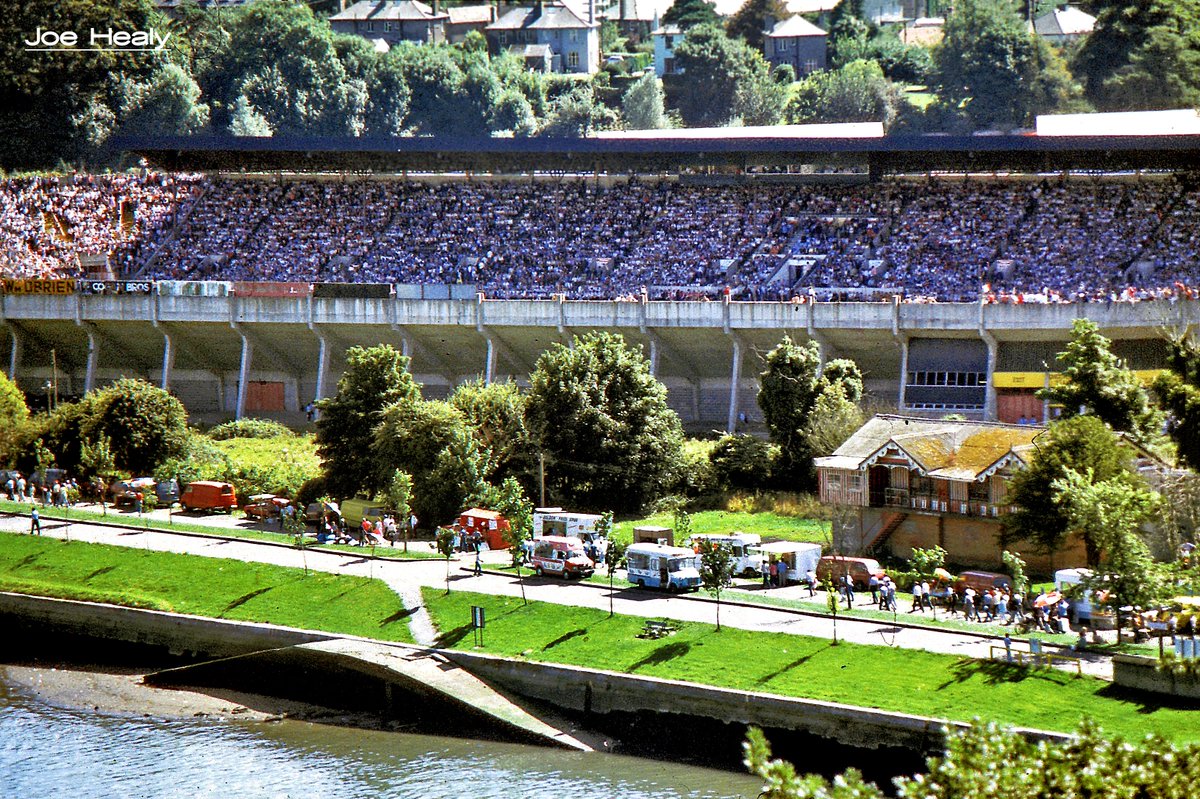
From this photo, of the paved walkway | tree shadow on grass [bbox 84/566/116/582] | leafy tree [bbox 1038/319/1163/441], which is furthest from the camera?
tree shadow on grass [bbox 84/566/116/582]

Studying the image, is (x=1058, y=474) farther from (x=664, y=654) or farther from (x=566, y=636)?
(x=566, y=636)

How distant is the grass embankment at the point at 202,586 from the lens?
64438 mm

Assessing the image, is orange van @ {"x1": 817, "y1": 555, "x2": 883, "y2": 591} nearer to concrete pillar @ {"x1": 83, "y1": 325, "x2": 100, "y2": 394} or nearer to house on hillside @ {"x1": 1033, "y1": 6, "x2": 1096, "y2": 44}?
concrete pillar @ {"x1": 83, "y1": 325, "x2": 100, "y2": 394}

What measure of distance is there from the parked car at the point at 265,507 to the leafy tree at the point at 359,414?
90.7 inches

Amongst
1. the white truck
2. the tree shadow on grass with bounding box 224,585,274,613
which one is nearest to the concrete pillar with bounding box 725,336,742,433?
the white truck

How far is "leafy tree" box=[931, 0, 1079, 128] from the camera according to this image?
Result: 165875mm

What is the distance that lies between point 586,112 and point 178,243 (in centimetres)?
7808

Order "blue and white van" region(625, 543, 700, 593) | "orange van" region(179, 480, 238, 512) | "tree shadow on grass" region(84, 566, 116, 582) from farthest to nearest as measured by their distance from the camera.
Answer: "orange van" region(179, 480, 238, 512), "tree shadow on grass" region(84, 566, 116, 582), "blue and white van" region(625, 543, 700, 593)

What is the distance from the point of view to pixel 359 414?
80438 mm

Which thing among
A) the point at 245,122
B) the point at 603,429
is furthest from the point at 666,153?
the point at 245,122

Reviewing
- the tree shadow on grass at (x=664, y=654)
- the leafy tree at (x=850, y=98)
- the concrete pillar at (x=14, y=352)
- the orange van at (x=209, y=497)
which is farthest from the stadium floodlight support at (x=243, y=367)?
the leafy tree at (x=850, y=98)

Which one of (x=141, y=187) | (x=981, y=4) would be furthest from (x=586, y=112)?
(x=141, y=187)

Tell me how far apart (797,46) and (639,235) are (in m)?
98.6

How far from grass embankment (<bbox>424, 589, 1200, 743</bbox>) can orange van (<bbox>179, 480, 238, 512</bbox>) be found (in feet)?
72.2
